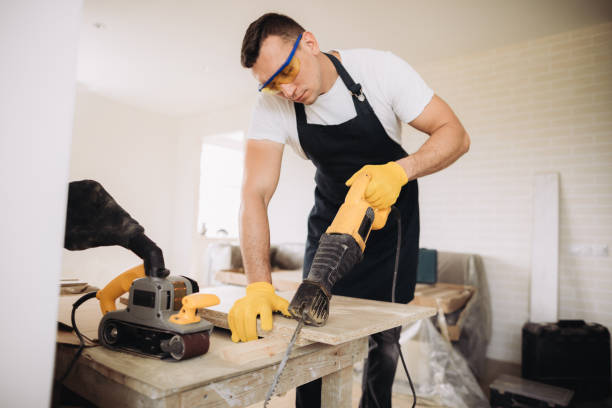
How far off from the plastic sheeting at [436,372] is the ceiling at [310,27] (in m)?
2.40

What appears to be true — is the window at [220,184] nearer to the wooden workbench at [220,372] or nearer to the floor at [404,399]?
the floor at [404,399]

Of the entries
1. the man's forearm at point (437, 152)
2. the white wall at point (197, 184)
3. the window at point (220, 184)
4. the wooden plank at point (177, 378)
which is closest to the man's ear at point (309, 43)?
the man's forearm at point (437, 152)

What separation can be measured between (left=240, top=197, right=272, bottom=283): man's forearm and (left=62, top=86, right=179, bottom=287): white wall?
303 cm

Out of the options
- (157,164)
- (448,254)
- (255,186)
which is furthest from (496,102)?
(157,164)

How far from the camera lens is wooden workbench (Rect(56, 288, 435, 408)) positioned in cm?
68

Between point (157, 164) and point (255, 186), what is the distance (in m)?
5.03

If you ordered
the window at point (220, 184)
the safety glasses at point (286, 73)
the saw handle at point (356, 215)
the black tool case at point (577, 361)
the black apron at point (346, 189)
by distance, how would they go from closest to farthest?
the saw handle at point (356, 215), the safety glasses at point (286, 73), the black apron at point (346, 189), the black tool case at point (577, 361), the window at point (220, 184)

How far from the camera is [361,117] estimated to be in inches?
52.7

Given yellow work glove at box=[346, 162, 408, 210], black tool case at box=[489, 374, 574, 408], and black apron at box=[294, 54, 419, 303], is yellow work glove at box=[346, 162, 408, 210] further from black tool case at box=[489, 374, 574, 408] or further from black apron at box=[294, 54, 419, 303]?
black tool case at box=[489, 374, 574, 408]

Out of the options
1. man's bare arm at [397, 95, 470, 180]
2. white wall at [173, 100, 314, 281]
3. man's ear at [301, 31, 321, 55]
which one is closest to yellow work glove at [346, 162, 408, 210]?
man's bare arm at [397, 95, 470, 180]

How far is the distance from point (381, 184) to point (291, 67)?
0.46 meters

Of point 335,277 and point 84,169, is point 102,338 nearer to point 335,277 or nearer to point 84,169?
point 335,277

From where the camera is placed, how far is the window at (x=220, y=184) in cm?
627

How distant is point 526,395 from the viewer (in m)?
2.20
